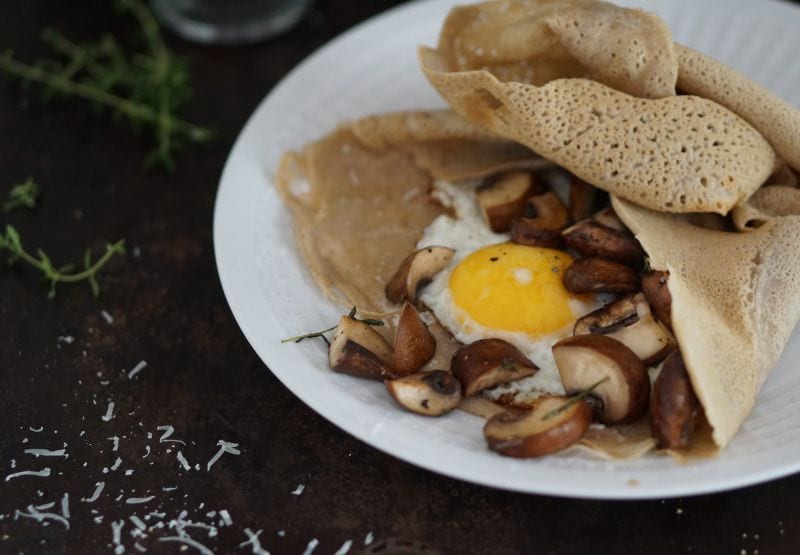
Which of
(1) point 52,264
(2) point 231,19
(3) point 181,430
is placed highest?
(2) point 231,19

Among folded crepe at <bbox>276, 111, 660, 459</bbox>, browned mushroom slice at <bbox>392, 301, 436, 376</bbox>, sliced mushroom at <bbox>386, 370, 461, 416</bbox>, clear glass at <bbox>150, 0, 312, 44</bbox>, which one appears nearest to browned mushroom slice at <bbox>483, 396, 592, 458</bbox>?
sliced mushroom at <bbox>386, 370, 461, 416</bbox>

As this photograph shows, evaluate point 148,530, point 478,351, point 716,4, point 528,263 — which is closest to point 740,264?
point 528,263

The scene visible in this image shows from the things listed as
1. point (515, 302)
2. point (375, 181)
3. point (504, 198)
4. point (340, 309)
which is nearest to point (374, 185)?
point (375, 181)

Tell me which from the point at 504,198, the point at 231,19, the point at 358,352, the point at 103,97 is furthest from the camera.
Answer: the point at 231,19

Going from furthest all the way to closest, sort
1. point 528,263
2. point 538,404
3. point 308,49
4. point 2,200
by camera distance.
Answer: point 308,49, point 2,200, point 528,263, point 538,404

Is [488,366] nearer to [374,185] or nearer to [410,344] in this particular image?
[410,344]

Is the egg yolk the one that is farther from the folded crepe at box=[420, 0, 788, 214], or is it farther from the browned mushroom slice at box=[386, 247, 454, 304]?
the folded crepe at box=[420, 0, 788, 214]

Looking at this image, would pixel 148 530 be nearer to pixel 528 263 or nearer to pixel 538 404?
pixel 538 404
